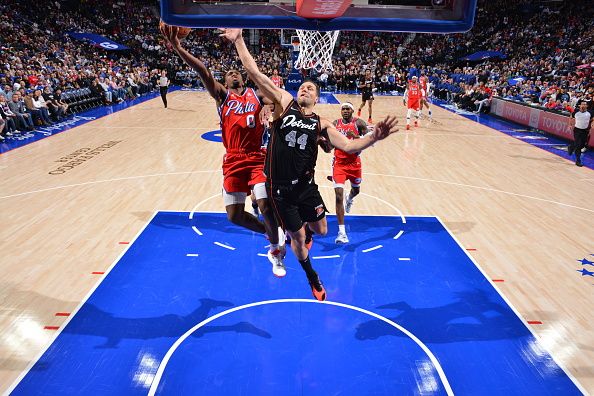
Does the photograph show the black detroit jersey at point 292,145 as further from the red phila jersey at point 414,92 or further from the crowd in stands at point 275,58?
the red phila jersey at point 414,92

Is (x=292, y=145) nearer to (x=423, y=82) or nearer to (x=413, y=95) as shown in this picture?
(x=413, y=95)

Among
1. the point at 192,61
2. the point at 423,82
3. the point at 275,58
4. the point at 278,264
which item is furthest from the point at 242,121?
the point at 275,58

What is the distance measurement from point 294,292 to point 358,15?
10.4 feet

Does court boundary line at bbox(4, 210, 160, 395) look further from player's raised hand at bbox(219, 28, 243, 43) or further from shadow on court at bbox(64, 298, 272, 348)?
player's raised hand at bbox(219, 28, 243, 43)

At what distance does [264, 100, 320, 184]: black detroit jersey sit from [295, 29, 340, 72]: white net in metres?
5.20

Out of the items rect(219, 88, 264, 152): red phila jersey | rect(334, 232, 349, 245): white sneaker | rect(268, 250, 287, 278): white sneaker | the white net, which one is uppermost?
the white net

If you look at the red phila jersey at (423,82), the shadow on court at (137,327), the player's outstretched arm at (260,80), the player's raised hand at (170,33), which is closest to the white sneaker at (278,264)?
the shadow on court at (137,327)

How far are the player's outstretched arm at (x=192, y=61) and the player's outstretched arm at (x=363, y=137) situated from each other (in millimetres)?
1354

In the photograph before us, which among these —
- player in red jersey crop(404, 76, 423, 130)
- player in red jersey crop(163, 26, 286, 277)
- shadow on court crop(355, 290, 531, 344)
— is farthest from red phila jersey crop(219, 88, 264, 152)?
player in red jersey crop(404, 76, 423, 130)

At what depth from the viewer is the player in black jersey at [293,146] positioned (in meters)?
4.04

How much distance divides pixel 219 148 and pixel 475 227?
7597 mm

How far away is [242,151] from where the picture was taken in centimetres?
523

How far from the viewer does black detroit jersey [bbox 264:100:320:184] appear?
4.05m

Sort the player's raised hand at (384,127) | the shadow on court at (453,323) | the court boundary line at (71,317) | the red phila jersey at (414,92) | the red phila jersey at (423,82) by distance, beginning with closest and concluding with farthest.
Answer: the player's raised hand at (384,127) → the court boundary line at (71,317) → the shadow on court at (453,323) → the red phila jersey at (414,92) → the red phila jersey at (423,82)
